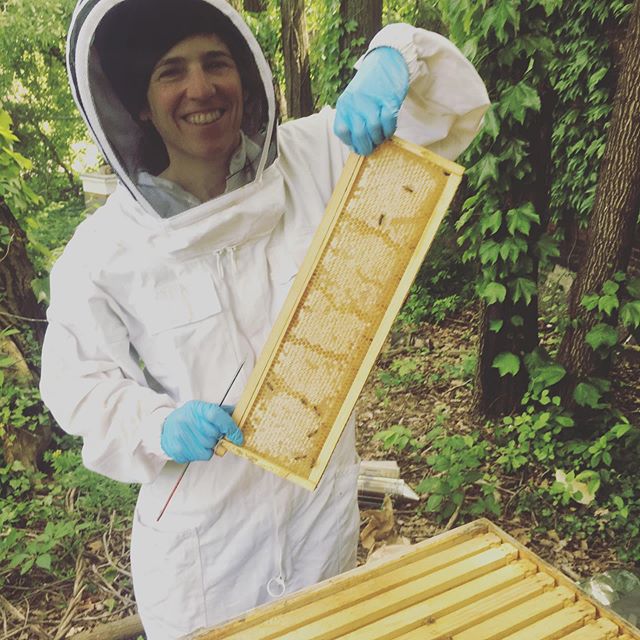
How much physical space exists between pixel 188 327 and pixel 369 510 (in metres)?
2.09

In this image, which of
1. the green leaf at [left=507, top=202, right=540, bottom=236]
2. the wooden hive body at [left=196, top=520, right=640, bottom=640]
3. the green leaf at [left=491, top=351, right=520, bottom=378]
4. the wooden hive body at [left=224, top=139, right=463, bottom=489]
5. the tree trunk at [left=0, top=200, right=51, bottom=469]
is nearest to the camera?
the wooden hive body at [left=196, top=520, right=640, bottom=640]

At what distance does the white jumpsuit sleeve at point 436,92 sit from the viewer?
1.49m

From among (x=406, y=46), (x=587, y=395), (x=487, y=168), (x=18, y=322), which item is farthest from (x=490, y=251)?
(x=18, y=322)

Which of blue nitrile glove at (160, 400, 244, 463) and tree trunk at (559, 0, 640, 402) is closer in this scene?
blue nitrile glove at (160, 400, 244, 463)

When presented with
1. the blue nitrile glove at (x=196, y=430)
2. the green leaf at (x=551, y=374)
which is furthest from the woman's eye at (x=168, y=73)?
the green leaf at (x=551, y=374)

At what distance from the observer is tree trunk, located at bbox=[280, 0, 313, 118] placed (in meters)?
6.94

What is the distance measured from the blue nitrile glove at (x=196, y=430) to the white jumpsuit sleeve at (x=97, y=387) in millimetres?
57

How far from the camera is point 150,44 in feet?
4.95

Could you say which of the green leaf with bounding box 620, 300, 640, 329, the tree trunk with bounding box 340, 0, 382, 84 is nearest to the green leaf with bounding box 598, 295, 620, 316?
the green leaf with bounding box 620, 300, 640, 329

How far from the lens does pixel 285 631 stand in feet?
4.28

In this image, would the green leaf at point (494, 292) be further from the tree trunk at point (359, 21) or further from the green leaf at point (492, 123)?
the tree trunk at point (359, 21)

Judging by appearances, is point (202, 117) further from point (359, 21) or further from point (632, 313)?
point (359, 21)

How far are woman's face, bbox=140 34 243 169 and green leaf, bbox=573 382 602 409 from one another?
266cm

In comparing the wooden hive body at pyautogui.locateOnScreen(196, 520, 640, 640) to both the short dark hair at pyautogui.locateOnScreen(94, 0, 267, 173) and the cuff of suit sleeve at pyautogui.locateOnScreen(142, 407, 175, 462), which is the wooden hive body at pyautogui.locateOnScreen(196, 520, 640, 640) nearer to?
the cuff of suit sleeve at pyautogui.locateOnScreen(142, 407, 175, 462)
